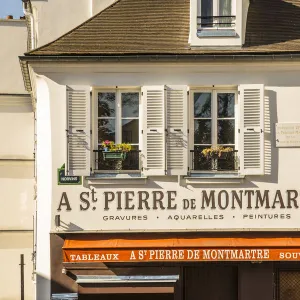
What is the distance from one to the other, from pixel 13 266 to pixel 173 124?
8265 millimetres

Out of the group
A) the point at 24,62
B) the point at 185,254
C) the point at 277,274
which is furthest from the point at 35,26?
the point at 277,274

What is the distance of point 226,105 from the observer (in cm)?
1545

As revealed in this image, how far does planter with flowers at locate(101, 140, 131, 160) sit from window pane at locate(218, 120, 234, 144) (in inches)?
68.7

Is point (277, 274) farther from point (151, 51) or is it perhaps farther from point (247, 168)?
point (151, 51)

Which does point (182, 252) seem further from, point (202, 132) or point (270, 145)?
point (270, 145)

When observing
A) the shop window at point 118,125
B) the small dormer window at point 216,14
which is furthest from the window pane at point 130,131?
the small dormer window at point 216,14

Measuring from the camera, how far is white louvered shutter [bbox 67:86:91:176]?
15.1m

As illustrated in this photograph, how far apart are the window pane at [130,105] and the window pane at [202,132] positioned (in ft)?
3.82

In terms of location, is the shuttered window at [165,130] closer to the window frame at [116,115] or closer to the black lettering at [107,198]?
the window frame at [116,115]

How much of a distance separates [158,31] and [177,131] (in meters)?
2.12

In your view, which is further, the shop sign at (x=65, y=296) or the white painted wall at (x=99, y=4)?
the white painted wall at (x=99, y=4)

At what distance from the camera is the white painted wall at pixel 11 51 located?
71.4 feet

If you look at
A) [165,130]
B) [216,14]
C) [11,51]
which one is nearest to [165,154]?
[165,130]

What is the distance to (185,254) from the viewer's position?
1476 cm
